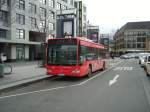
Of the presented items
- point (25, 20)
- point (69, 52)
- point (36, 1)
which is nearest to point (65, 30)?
point (69, 52)

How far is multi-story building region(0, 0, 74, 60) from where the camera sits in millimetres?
43281

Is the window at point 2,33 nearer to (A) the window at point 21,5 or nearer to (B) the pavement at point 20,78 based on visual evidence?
(A) the window at point 21,5

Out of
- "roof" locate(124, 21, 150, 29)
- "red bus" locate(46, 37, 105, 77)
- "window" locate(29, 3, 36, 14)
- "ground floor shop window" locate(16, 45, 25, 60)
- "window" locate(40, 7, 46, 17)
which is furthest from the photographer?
"roof" locate(124, 21, 150, 29)

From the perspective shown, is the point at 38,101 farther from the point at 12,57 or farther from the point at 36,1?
the point at 36,1

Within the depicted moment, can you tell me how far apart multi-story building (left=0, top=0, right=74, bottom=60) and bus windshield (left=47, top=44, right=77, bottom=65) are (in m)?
23.6

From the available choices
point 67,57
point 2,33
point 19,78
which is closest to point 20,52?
point 2,33

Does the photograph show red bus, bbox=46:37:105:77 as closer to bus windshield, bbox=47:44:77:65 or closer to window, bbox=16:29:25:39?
bus windshield, bbox=47:44:77:65

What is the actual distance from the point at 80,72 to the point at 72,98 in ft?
18.5

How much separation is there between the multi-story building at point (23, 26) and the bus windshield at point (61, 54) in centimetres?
2355

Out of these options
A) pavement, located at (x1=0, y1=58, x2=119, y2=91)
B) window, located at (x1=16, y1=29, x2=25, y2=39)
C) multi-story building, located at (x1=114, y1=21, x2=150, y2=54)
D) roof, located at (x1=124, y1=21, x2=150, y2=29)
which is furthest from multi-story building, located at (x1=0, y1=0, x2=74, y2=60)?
roof, located at (x1=124, y1=21, x2=150, y2=29)

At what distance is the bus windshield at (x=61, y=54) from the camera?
1452cm

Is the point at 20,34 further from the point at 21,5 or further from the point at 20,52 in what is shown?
the point at 21,5

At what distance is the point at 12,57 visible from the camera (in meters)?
45.3

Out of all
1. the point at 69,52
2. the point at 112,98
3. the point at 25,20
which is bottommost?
the point at 112,98
